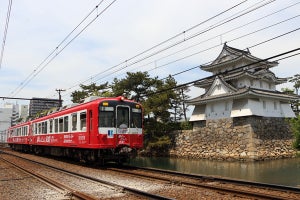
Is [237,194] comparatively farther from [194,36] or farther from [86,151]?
[86,151]

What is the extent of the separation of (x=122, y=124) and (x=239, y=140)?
18.0 meters

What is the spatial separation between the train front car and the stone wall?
650 inches

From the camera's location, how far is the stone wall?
30.5 meters

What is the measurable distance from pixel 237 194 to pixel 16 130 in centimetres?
3252

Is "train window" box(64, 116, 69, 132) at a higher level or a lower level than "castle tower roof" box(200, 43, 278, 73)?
lower

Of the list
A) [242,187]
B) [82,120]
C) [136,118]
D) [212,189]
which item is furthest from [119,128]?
[242,187]

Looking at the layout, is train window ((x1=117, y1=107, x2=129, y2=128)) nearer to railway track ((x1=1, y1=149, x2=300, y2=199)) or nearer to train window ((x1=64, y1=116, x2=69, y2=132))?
railway track ((x1=1, y1=149, x2=300, y2=199))

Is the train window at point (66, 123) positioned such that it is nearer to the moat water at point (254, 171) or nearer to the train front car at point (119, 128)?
the train front car at point (119, 128)

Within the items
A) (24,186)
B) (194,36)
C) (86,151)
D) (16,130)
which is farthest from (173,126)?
(24,186)

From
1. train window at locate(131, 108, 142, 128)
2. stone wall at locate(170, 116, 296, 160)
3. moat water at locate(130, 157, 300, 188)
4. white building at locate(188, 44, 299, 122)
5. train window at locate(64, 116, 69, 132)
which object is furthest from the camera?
white building at locate(188, 44, 299, 122)

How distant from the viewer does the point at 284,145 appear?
110 ft

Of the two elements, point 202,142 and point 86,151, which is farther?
point 202,142

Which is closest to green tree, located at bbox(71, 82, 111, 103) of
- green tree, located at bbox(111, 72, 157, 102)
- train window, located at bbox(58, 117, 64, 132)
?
green tree, located at bbox(111, 72, 157, 102)

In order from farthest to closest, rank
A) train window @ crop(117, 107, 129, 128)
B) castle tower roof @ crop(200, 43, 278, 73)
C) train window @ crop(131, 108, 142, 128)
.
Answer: castle tower roof @ crop(200, 43, 278, 73) → train window @ crop(131, 108, 142, 128) → train window @ crop(117, 107, 129, 128)
